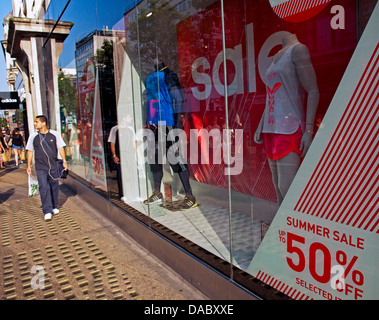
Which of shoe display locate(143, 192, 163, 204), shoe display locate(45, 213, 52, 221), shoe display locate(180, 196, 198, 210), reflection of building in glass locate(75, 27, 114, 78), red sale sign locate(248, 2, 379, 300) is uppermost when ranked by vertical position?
reflection of building in glass locate(75, 27, 114, 78)

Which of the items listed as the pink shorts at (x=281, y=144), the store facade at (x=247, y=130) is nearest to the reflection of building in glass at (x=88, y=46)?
the store facade at (x=247, y=130)

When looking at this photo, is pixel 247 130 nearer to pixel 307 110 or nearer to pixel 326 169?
pixel 307 110

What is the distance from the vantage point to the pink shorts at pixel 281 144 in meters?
2.37

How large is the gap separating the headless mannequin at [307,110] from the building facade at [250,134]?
1 centimetres

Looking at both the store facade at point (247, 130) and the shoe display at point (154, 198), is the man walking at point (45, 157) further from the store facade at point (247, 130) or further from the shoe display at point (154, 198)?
the shoe display at point (154, 198)

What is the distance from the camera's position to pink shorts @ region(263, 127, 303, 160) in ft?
7.76

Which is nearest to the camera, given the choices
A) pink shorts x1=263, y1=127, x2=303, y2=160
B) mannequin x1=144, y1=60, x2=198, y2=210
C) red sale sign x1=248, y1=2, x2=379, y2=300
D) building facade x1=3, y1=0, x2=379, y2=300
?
red sale sign x1=248, y1=2, x2=379, y2=300

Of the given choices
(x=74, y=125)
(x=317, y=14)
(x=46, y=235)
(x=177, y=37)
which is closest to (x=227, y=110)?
(x=317, y=14)

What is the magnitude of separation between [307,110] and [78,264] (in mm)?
2925

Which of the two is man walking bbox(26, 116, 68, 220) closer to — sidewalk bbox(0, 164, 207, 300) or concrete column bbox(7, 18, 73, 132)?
sidewalk bbox(0, 164, 207, 300)

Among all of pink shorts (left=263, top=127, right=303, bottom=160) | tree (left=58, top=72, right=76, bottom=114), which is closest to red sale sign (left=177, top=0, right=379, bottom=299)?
pink shorts (left=263, top=127, right=303, bottom=160)

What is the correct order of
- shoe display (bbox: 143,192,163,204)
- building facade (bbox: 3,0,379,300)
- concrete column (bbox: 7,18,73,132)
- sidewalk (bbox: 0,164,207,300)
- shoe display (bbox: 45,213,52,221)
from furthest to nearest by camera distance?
concrete column (bbox: 7,18,73,132) < shoe display (bbox: 45,213,52,221) < shoe display (bbox: 143,192,163,204) < sidewalk (bbox: 0,164,207,300) < building facade (bbox: 3,0,379,300)

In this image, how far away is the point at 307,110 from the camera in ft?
7.45
